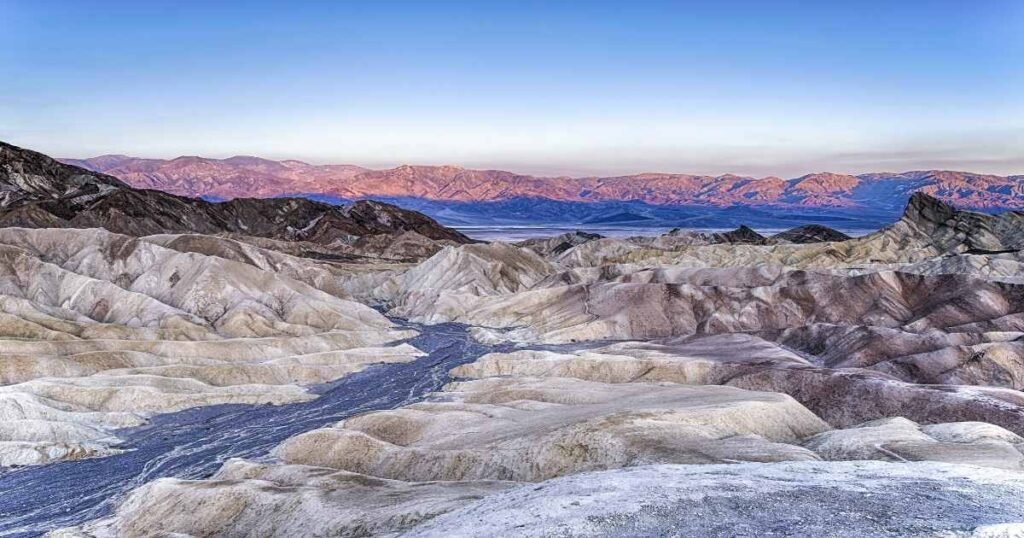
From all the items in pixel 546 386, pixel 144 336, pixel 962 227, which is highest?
pixel 962 227

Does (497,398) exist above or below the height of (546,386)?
below

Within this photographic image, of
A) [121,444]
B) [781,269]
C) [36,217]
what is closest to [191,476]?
[121,444]

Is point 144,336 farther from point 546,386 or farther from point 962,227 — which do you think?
point 962,227

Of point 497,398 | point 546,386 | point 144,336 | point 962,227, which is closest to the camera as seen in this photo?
point 497,398

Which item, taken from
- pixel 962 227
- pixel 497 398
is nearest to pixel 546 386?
pixel 497 398

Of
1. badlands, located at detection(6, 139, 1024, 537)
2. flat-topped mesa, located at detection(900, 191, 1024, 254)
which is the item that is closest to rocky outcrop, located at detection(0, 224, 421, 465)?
badlands, located at detection(6, 139, 1024, 537)

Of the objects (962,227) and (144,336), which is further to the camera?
(962,227)
